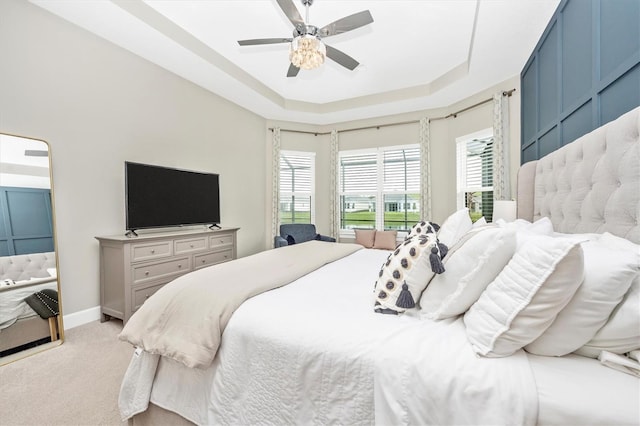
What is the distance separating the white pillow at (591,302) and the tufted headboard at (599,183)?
46 centimetres

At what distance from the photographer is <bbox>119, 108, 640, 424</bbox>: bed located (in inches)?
30.2

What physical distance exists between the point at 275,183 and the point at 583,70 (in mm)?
4282

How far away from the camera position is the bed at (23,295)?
2012mm

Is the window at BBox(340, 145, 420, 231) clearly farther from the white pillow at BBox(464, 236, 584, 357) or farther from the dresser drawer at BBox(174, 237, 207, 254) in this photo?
the white pillow at BBox(464, 236, 584, 357)

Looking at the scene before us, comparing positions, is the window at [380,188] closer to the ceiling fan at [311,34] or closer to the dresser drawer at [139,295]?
the ceiling fan at [311,34]

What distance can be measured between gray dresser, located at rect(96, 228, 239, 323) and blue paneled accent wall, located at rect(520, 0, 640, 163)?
3.63 m

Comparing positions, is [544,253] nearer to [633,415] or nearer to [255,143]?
[633,415]

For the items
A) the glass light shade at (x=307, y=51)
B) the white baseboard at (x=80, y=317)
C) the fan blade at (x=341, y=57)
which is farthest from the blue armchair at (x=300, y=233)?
the glass light shade at (x=307, y=51)

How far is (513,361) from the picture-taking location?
834 millimetres

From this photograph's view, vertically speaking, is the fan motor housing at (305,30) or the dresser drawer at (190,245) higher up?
the fan motor housing at (305,30)

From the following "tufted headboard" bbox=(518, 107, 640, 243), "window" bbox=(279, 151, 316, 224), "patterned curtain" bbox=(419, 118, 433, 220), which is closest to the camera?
"tufted headboard" bbox=(518, 107, 640, 243)

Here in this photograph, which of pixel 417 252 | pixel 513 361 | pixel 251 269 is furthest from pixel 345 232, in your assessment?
pixel 513 361

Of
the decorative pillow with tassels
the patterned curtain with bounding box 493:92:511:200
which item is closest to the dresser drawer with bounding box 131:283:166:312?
the decorative pillow with tassels

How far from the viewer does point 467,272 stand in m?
1.08
